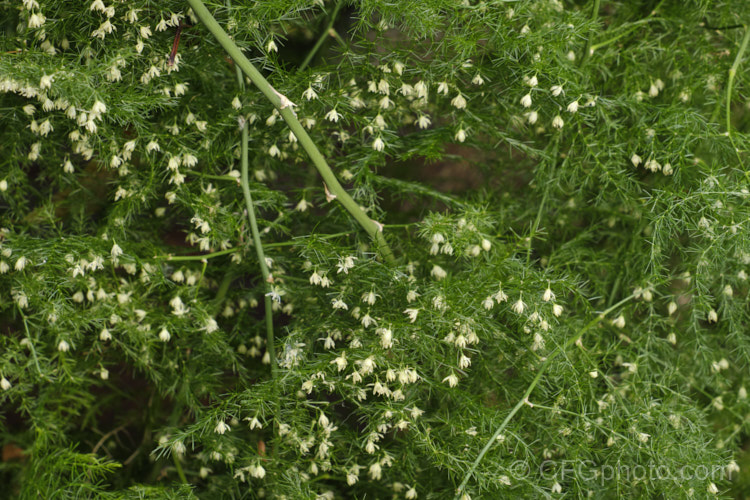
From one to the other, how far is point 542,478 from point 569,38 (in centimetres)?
106

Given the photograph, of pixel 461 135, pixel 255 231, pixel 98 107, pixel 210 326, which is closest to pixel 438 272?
pixel 461 135

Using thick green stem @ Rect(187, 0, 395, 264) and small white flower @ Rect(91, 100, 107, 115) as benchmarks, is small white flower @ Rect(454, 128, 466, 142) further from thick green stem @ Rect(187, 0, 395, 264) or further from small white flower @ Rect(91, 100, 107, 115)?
small white flower @ Rect(91, 100, 107, 115)

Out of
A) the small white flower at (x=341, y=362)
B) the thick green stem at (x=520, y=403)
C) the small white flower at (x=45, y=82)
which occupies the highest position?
the small white flower at (x=45, y=82)

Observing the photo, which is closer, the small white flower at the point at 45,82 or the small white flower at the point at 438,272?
the small white flower at the point at 45,82

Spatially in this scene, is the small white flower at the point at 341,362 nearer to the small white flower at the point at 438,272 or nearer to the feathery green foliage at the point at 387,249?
the feathery green foliage at the point at 387,249

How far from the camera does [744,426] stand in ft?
6.07

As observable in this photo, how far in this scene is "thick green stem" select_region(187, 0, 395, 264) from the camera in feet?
4.32

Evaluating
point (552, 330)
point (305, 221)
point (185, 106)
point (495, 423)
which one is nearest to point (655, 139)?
point (552, 330)

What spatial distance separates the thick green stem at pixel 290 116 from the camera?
1.32m

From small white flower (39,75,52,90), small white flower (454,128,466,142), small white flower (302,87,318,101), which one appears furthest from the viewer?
small white flower (454,128,466,142)

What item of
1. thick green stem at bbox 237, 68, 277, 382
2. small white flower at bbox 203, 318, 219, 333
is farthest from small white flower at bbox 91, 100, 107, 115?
small white flower at bbox 203, 318, 219, 333

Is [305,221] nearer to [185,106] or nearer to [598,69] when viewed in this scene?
[185,106]

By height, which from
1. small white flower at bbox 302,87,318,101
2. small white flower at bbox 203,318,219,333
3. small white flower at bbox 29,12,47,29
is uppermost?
small white flower at bbox 29,12,47,29

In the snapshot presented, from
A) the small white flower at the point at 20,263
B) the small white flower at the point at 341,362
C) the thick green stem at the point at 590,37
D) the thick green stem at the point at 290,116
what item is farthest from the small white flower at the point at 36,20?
the thick green stem at the point at 590,37
